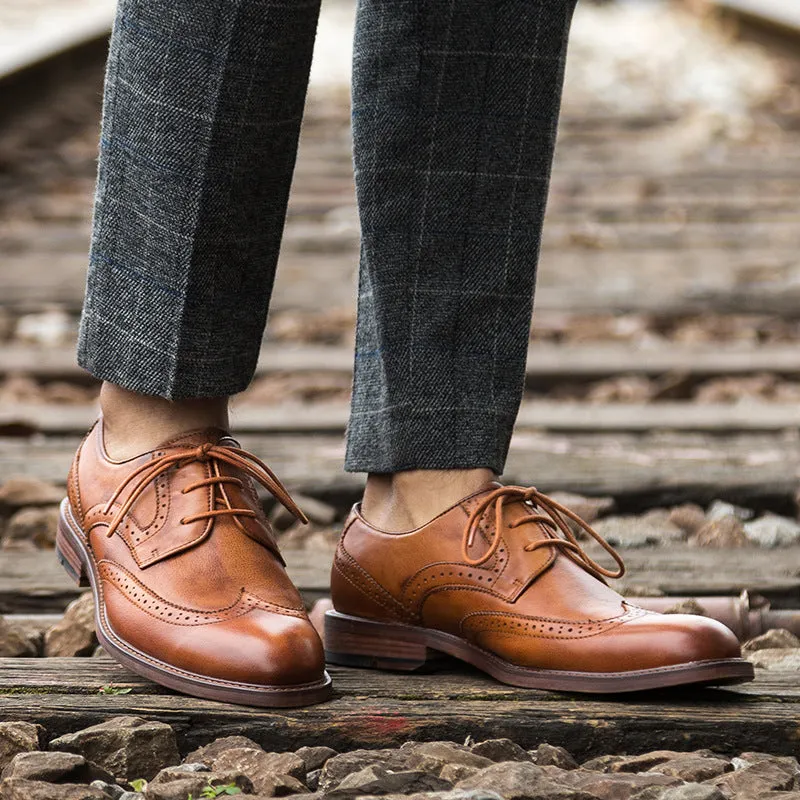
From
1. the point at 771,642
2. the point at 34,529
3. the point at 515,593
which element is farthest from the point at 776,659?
the point at 34,529

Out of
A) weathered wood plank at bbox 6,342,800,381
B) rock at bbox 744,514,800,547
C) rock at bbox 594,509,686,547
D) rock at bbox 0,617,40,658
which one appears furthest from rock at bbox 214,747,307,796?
weathered wood plank at bbox 6,342,800,381

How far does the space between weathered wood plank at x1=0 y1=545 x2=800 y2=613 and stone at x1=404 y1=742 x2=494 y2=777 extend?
576mm

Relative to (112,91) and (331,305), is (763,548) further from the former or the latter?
(331,305)

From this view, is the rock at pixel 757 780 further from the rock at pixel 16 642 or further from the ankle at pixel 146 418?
the rock at pixel 16 642

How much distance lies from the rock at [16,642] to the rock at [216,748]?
40 centimetres

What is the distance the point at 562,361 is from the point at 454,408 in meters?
1.98

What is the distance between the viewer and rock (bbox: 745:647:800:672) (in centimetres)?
146

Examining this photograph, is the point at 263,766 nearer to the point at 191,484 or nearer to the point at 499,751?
the point at 499,751

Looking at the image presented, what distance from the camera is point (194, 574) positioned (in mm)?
1306

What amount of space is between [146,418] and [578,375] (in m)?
1.99

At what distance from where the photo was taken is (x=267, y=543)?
1361 mm

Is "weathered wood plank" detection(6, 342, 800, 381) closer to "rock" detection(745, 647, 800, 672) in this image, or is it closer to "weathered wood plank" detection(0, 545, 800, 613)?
"weathered wood plank" detection(0, 545, 800, 613)

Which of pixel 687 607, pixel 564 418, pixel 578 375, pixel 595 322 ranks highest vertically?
pixel 595 322

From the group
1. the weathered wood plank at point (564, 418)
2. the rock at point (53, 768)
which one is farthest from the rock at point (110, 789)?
the weathered wood plank at point (564, 418)
